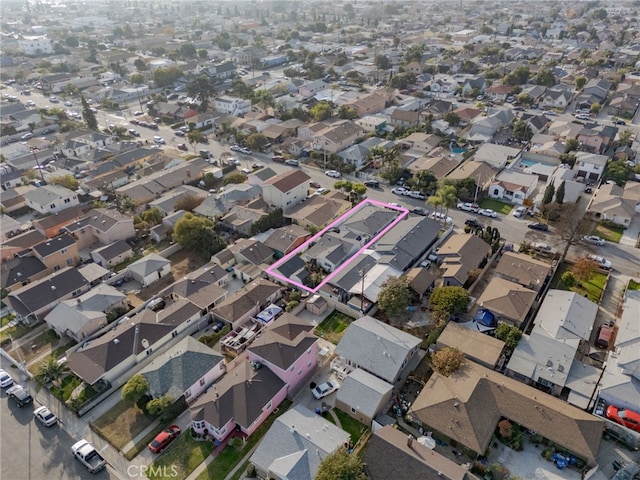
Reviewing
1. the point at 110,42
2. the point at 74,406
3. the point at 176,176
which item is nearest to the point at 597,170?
the point at 176,176

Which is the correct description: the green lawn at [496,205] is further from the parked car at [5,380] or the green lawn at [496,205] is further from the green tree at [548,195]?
the parked car at [5,380]

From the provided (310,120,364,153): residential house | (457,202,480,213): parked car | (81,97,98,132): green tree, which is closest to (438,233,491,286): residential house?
(457,202,480,213): parked car

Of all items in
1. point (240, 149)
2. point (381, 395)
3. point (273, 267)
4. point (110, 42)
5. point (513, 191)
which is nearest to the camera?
point (381, 395)

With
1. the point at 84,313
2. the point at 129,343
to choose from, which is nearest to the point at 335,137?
the point at 84,313

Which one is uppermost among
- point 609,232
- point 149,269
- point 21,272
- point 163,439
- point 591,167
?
point 591,167

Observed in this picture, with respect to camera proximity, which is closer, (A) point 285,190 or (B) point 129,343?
(B) point 129,343

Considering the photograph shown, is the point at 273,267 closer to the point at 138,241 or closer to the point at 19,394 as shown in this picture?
the point at 138,241

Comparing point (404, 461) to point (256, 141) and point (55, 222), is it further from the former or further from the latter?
point (256, 141)
